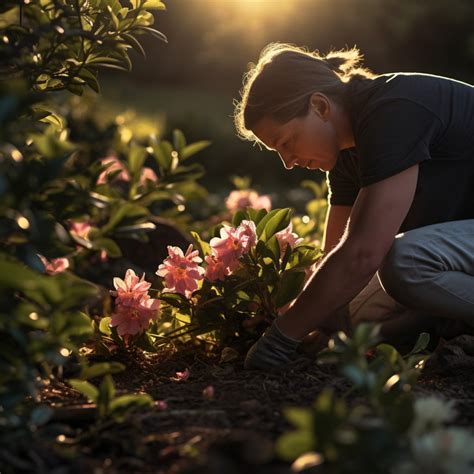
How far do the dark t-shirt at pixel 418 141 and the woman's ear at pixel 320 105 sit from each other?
0.27 ft

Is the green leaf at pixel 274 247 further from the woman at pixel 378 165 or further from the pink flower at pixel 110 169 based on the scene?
the pink flower at pixel 110 169

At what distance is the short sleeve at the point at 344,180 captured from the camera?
112 inches

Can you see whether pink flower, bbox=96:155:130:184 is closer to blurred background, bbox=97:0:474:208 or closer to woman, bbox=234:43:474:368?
woman, bbox=234:43:474:368

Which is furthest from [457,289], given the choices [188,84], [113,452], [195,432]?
[188,84]

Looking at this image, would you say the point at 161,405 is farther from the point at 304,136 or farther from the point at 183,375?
the point at 304,136

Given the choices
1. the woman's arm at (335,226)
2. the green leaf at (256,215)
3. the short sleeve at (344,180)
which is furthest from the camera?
the woman's arm at (335,226)

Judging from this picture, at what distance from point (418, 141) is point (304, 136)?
0.35 m

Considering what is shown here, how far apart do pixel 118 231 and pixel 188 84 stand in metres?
14.8

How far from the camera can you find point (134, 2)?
2.23 metres

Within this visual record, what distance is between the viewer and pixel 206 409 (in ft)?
6.31

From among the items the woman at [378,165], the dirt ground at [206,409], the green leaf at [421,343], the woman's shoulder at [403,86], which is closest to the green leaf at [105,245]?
the dirt ground at [206,409]

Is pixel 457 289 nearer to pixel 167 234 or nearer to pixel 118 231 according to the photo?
pixel 118 231

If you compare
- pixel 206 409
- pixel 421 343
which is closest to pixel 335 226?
pixel 421 343

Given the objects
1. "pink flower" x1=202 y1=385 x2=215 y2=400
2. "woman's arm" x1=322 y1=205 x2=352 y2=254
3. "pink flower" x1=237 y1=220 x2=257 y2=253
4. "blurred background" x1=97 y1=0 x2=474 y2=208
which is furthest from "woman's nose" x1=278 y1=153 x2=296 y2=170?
"blurred background" x1=97 y1=0 x2=474 y2=208
